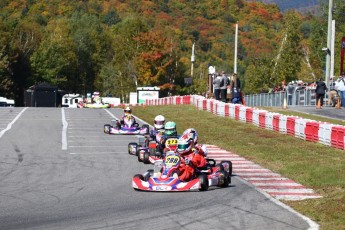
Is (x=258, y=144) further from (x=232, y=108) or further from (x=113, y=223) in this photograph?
(x=113, y=223)

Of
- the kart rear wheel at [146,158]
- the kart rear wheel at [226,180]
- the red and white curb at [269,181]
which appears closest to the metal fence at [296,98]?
the red and white curb at [269,181]

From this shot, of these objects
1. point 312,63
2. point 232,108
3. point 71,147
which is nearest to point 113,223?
point 71,147

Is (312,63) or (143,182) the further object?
(312,63)

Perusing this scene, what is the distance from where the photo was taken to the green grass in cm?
1283

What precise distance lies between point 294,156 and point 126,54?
276 feet

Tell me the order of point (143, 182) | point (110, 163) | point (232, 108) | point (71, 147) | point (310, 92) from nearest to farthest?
point (143, 182) → point (110, 163) → point (71, 147) → point (232, 108) → point (310, 92)

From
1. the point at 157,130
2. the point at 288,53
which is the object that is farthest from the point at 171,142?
the point at 288,53

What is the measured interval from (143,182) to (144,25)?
89.8 metres

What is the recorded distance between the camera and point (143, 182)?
48.7 feet

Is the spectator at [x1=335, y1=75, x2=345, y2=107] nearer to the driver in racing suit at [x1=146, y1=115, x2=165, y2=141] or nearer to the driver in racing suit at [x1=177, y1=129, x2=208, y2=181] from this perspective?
the driver in racing suit at [x1=146, y1=115, x2=165, y2=141]

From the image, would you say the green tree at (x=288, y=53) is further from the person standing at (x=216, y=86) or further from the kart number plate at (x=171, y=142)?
the kart number plate at (x=171, y=142)

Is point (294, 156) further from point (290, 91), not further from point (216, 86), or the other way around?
point (290, 91)

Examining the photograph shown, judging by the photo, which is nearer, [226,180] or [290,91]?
[226,180]

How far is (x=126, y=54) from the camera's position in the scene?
10400 centimetres
